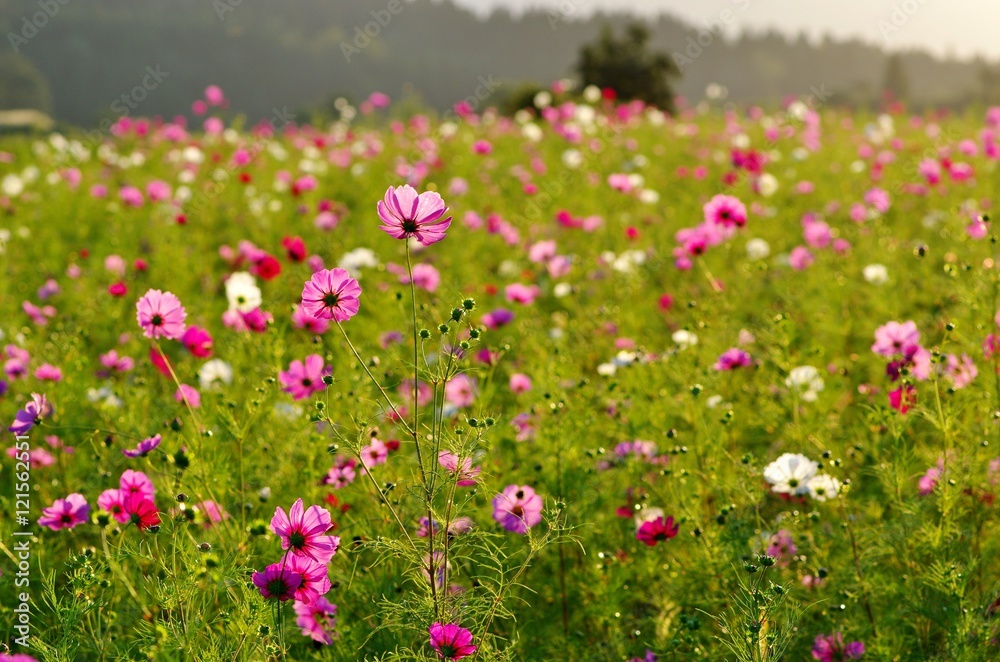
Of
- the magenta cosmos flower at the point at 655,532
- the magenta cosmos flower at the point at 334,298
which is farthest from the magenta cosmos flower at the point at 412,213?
the magenta cosmos flower at the point at 655,532

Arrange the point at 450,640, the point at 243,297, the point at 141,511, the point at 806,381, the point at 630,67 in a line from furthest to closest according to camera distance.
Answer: the point at 630,67 → the point at 243,297 → the point at 806,381 → the point at 141,511 → the point at 450,640

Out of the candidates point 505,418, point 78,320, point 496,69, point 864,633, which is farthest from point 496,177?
point 496,69

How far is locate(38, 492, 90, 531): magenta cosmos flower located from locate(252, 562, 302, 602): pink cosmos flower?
2.16 ft

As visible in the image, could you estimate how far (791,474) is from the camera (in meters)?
1.66

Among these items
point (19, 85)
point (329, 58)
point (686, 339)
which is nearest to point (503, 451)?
point (686, 339)

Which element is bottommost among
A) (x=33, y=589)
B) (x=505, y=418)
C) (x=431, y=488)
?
(x=33, y=589)

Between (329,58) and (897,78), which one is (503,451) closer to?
(897,78)

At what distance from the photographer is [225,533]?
63.5 inches

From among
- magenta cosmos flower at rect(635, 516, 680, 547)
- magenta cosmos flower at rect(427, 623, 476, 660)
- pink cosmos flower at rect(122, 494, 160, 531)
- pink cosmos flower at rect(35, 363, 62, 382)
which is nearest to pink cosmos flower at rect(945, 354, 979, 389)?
magenta cosmos flower at rect(635, 516, 680, 547)

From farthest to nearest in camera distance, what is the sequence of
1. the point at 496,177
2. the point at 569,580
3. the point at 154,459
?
the point at 496,177 < the point at 154,459 < the point at 569,580

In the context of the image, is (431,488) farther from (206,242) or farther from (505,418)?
(206,242)

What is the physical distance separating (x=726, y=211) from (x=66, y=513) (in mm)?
2069

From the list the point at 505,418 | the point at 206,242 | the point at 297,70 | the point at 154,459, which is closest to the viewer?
the point at 154,459

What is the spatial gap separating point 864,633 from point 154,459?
5.68 ft
